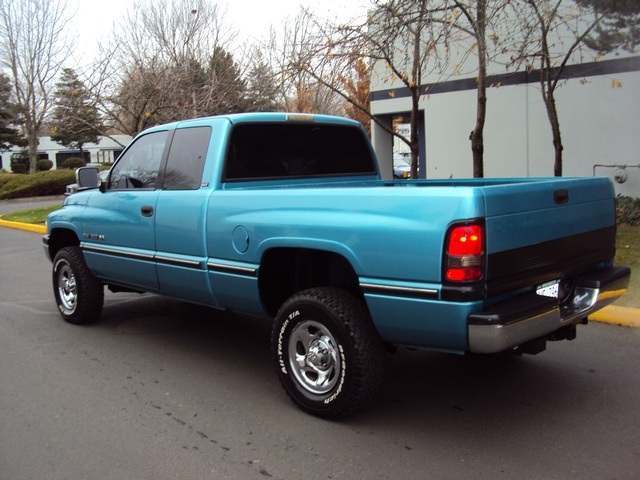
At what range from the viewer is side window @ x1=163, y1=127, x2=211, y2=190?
16.5ft

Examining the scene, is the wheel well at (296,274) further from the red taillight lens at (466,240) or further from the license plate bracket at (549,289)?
the license plate bracket at (549,289)

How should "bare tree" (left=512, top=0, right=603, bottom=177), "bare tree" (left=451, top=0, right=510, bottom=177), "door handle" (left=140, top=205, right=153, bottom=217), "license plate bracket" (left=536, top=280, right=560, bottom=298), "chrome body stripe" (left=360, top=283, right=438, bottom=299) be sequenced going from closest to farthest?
"chrome body stripe" (left=360, top=283, right=438, bottom=299) → "license plate bracket" (left=536, top=280, right=560, bottom=298) → "door handle" (left=140, top=205, right=153, bottom=217) → "bare tree" (left=451, top=0, right=510, bottom=177) → "bare tree" (left=512, top=0, right=603, bottom=177)

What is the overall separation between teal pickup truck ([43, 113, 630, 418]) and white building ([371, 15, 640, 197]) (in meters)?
6.74

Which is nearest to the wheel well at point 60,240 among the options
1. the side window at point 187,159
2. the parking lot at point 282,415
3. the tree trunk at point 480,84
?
the parking lot at point 282,415

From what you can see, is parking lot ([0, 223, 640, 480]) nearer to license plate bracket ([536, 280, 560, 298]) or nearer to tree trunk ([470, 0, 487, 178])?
license plate bracket ([536, 280, 560, 298])

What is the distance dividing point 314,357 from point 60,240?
13.5 ft

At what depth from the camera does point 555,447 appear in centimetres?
361

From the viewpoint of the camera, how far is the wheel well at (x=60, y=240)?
6870 mm

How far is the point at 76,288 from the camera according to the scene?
6.43 meters

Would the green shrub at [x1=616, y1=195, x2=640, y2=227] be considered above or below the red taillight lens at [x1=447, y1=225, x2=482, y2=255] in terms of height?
below

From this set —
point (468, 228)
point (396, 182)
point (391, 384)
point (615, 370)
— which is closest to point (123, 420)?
point (391, 384)

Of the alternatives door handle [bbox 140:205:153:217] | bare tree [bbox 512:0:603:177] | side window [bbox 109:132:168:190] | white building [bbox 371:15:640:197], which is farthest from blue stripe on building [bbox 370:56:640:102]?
door handle [bbox 140:205:153:217]

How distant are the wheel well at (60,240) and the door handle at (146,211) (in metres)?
1.85

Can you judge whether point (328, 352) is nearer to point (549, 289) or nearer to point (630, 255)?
point (549, 289)
